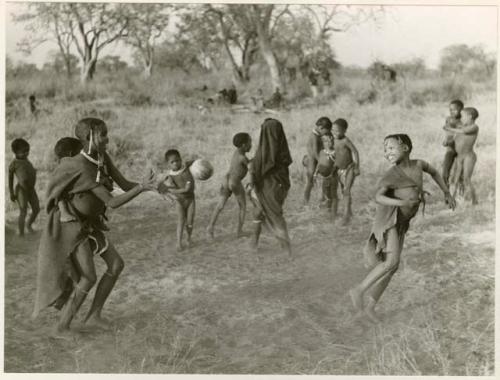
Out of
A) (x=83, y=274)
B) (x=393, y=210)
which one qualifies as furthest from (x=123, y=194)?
(x=393, y=210)

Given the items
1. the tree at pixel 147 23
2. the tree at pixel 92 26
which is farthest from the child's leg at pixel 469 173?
the tree at pixel 92 26

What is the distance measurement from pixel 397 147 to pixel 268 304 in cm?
165

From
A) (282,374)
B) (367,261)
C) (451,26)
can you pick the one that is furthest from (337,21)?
(282,374)

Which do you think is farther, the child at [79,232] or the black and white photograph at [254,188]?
the black and white photograph at [254,188]

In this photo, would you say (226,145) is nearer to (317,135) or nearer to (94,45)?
(317,135)

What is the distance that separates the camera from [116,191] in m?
6.63

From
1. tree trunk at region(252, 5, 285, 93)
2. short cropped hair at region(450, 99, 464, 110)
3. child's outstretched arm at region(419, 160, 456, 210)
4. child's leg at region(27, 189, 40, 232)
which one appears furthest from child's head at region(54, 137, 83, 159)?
short cropped hair at region(450, 99, 464, 110)

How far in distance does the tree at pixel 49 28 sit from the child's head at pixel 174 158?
1145 mm

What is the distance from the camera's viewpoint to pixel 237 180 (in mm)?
Answer: 6738

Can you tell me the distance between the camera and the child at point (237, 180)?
673cm

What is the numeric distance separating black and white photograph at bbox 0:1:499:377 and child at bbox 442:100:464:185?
0.07 ft

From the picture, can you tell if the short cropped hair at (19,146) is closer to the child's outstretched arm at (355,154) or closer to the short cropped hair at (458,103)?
the child's outstretched arm at (355,154)

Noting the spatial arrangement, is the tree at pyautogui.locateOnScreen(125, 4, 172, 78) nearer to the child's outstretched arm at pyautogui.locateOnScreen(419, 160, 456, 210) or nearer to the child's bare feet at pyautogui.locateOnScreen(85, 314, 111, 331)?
the child's bare feet at pyautogui.locateOnScreen(85, 314, 111, 331)

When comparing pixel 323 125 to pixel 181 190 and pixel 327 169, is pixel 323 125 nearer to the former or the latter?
pixel 327 169
